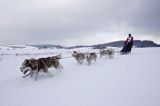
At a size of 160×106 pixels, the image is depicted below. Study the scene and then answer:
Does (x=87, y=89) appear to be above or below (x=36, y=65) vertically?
below

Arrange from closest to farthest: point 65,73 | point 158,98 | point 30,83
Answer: point 158,98, point 30,83, point 65,73

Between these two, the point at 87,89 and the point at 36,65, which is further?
the point at 36,65

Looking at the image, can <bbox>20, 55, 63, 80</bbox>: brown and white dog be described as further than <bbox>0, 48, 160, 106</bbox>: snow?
Yes

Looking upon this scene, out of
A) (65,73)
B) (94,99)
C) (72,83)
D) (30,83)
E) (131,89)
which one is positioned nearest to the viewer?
(94,99)

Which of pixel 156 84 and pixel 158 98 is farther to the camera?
pixel 156 84

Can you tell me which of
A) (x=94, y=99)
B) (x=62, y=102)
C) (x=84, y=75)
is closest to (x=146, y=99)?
(x=94, y=99)

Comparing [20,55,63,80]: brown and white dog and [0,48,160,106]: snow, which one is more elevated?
[20,55,63,80]: brown and white dog

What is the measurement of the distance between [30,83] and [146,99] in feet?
15.0

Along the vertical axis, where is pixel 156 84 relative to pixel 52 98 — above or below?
above

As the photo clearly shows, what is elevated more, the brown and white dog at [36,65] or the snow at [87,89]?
the brown and white dog at [36,65]

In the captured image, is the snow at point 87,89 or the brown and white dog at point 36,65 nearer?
the snow at point 87,89

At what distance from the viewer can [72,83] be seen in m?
7.36

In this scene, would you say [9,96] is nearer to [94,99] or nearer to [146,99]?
[94,99]

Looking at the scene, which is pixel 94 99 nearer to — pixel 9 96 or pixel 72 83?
pixel 72 83
